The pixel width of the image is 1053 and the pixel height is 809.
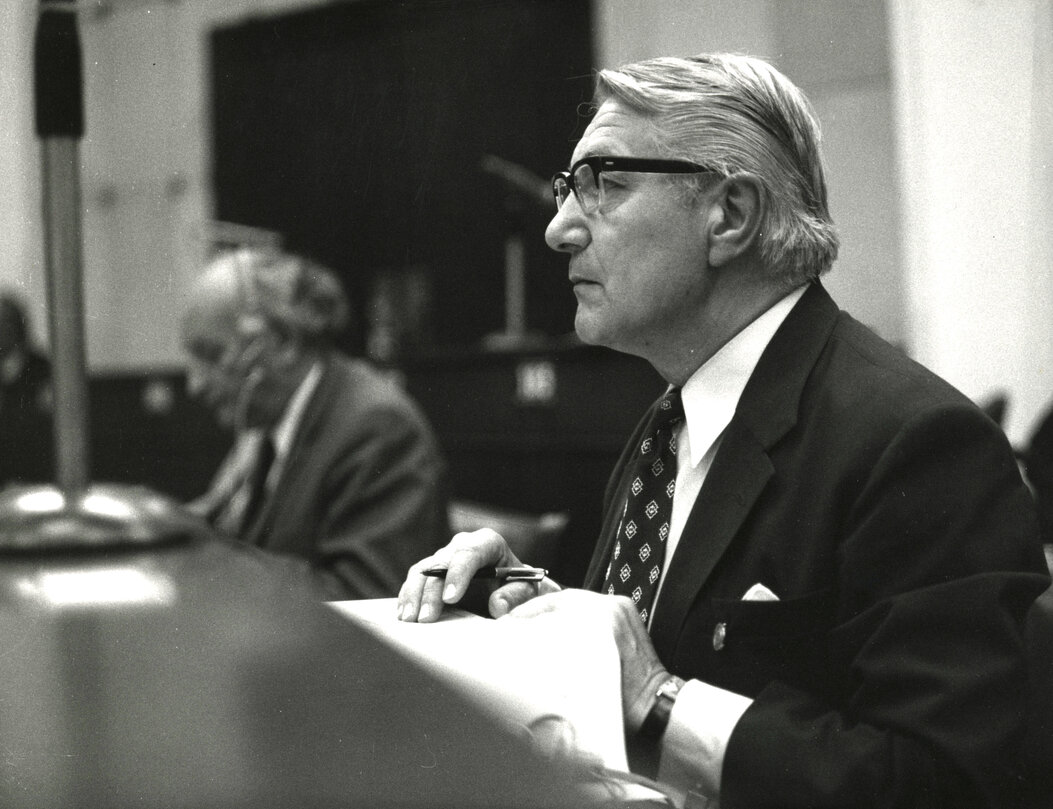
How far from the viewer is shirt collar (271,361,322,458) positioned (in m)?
2.24

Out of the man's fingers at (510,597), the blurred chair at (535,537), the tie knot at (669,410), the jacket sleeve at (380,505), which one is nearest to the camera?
the man's fingers at (510,597)

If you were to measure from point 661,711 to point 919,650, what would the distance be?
192mm

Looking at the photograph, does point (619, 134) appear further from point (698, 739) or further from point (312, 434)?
point (312, 434)

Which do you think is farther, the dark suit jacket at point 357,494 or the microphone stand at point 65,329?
the dark suit jacket at point 357,494

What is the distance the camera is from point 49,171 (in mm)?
1032

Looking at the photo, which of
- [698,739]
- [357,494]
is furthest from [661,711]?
[357,494]

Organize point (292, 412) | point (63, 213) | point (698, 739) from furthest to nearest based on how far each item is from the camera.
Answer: point (292, 412)
point (63, 213)
point (698, 739)

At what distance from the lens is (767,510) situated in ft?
2.91

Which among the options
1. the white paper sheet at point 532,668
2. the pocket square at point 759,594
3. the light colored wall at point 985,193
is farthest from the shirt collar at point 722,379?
the light colored wall at point 985,193

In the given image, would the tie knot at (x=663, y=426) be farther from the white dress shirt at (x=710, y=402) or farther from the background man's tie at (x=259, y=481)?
the background man's tie at (x=259, y=481)

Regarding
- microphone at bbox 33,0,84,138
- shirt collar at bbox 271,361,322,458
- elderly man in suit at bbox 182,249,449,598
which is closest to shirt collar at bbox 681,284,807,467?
elderly man in suit at bbox 182,249,449,598

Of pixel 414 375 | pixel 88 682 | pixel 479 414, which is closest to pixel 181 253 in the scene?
pixel 414 375

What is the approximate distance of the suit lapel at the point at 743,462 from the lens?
887 millimetres

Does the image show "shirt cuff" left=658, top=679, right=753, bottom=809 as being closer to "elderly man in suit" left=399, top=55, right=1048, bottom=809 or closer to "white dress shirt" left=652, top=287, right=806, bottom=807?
"elderly man in suit" left=399, top=55, right=1048, bottom=809
